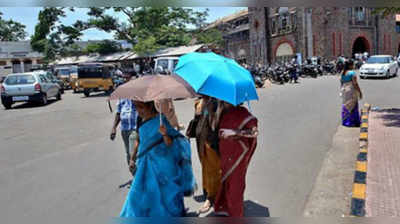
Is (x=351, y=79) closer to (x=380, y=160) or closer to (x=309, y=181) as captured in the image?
(x=380, y=160)

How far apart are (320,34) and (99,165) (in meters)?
27.8

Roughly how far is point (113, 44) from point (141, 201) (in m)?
33.5

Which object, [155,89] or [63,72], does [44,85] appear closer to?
[63,72]

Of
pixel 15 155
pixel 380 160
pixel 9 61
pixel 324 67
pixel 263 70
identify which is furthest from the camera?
pixel 9 61

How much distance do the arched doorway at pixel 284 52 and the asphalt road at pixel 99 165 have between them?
2171cm

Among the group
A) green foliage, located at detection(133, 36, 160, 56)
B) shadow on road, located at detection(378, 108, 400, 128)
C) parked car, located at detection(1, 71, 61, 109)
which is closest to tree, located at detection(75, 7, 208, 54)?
green foliage, located at detection(133, 36, 160, 56)

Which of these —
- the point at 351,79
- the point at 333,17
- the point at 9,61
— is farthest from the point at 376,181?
the point at 9,61

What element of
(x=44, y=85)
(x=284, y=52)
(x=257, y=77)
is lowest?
(x=44, y=85)

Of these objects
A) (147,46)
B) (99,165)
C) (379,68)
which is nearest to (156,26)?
(147,46)

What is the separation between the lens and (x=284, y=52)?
109 feet

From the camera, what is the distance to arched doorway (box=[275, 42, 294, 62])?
106ft

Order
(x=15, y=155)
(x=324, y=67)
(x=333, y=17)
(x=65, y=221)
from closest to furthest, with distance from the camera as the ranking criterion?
(x=65, y=221) → (x=15, y=155) → (x=324, y=67) → (x=333, y=17)

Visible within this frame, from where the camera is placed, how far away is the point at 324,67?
82.0 feet

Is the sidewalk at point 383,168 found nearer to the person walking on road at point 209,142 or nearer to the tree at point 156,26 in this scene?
the person walking on road at point 209,142
